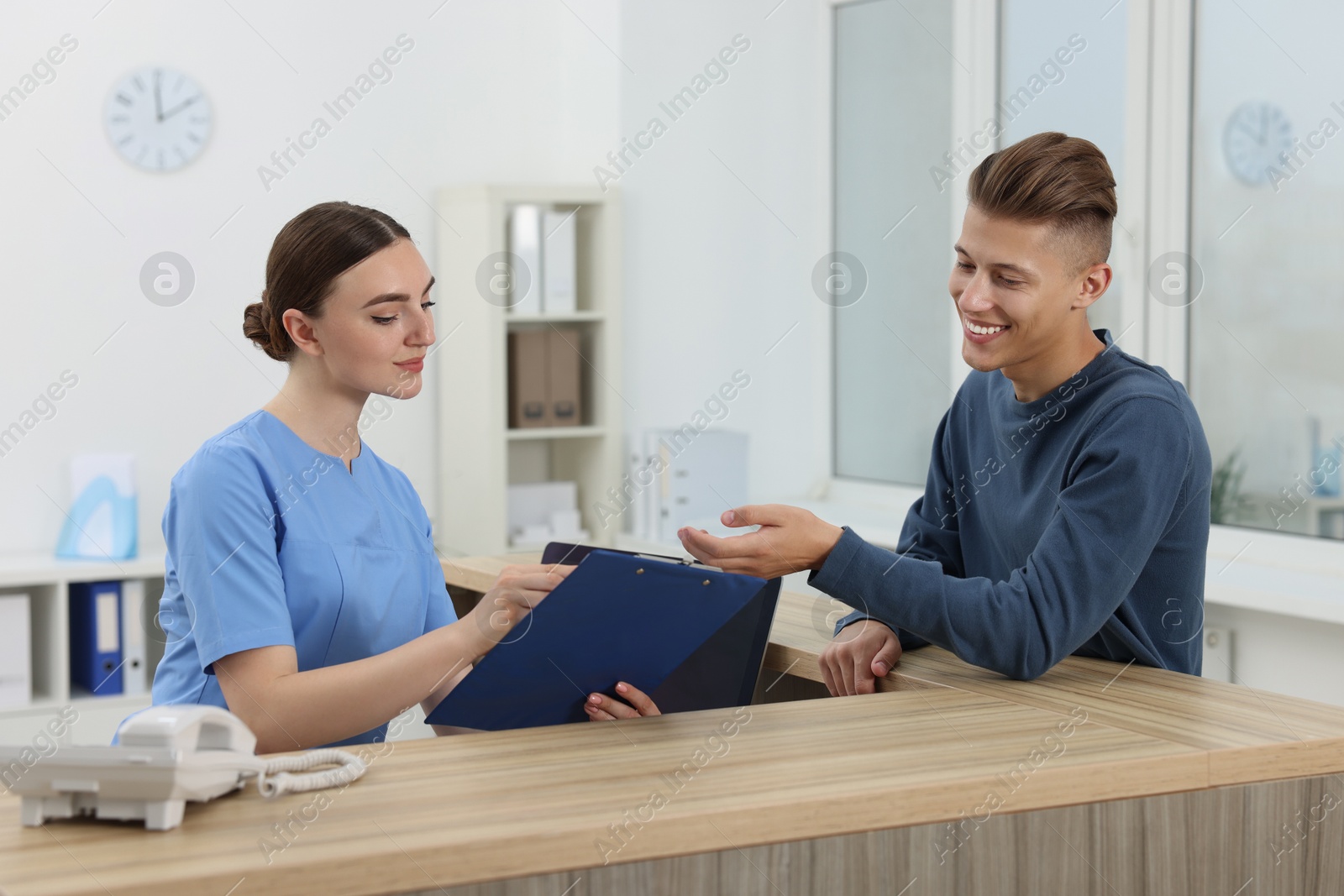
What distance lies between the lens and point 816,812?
1090 mm

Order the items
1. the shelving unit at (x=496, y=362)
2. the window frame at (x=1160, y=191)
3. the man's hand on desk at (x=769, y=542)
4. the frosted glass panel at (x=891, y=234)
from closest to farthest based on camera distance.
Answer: the man's hand on desk at (x=769, y=542)
the window frame at (x=1160, y=191)
the shelving unit at (x=496, y=362)
the frosted glass panel at (x=891, y=234)

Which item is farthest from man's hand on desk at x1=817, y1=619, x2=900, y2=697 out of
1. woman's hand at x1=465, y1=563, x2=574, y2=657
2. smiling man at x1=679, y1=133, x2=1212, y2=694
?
woman's hand at x1=465, y1=563, x2=574, y2=657

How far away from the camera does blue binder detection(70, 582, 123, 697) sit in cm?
361

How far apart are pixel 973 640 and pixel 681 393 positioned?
125 inches

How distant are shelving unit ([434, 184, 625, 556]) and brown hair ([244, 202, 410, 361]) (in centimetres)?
245

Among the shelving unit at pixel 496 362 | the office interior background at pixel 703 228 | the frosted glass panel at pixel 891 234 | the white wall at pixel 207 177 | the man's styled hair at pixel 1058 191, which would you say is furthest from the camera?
the frosted glass panel at pixel 891 234

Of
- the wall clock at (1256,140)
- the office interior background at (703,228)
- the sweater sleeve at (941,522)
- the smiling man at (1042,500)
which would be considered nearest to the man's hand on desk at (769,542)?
the smiling man at (1042,500)

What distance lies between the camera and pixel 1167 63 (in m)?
3.44

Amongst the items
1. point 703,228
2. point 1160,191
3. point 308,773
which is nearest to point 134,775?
point 308,773

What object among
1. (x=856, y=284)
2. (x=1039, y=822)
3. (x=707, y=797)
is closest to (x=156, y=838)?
(x=707, y=797)

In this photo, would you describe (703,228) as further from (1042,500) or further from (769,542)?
(769,542)

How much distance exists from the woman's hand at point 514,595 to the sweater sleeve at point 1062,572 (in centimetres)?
35

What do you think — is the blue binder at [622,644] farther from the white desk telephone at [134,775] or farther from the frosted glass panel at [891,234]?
the frosted glass panel at [891,234]

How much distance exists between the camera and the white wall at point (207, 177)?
12.5 feet
